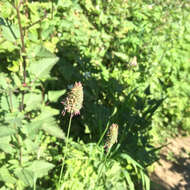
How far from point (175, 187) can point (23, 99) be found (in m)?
2.10

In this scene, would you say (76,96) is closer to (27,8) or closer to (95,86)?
(95,86)

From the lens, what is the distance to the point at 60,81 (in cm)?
249

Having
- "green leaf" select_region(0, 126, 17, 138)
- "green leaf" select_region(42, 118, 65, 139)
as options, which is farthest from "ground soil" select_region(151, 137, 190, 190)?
"green leaf" select_region(0, 126, 17, 138)

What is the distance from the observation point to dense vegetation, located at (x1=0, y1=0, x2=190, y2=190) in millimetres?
1491

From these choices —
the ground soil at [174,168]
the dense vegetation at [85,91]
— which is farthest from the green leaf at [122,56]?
the ground soil at [174,168]

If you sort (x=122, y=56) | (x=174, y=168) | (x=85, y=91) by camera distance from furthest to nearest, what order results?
(x=174, y=168), (x=122, y=56), (x=85, y=91)

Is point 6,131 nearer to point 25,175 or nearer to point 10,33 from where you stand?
point 25,175

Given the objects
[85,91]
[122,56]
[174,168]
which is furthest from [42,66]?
[174,168]

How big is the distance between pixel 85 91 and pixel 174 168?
1.67m

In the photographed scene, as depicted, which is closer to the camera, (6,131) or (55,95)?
(6,131)

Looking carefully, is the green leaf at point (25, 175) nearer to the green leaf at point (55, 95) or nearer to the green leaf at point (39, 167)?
the green leaf at point (39, 167)

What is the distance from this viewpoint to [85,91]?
2242 millimetres

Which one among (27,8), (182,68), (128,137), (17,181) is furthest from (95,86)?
(182,68)

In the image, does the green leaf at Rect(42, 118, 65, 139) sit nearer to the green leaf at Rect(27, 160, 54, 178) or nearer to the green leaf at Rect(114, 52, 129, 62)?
the green leaf at Rect(27, 160, 54, 178)
